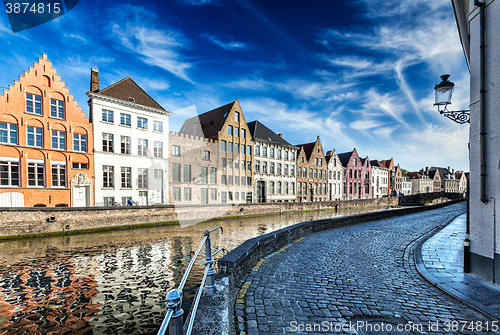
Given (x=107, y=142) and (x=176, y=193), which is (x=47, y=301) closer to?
(x=107, y=142)

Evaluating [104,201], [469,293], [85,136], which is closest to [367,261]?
[469,293]

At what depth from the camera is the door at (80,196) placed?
23281mm

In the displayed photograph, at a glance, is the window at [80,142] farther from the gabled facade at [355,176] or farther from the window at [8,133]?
the gabled facade at [355,176]

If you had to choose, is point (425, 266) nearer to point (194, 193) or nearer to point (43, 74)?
point (194, 193)

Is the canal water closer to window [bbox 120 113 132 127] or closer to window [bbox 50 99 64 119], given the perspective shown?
window [bbox 50 99 64 119]

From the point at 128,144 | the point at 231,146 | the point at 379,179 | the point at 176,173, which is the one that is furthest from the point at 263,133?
the point at 379,179

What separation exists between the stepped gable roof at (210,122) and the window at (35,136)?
752 inches

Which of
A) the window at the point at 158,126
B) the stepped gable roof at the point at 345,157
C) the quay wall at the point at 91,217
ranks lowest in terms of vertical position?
the quay wall at the point at 91,217

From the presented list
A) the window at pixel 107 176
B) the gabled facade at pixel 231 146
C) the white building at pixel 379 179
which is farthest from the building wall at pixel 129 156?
the white building at pixel 379 179

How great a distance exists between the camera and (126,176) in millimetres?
26969

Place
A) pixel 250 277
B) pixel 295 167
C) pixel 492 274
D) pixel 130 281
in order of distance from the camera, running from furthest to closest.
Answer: pixel 295 167 → pixel 130 281 → pixel 250 277 → pixel 492 274

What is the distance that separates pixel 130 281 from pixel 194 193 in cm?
2444

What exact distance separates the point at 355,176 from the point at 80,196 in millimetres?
57841

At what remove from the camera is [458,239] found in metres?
10.1
